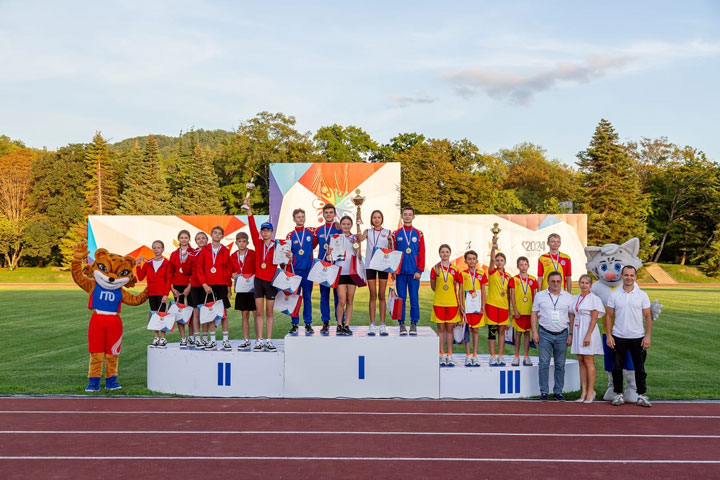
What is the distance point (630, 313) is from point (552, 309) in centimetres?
94

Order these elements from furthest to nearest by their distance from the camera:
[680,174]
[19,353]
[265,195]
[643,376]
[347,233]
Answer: [265,195] → [680,174] → [19,353] → [347,233] → [643,376]

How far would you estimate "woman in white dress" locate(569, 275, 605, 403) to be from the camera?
27.2ft

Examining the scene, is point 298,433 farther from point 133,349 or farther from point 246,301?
point 133,349

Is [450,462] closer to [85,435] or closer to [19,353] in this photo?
[85,435]

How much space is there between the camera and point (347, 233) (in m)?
9.25

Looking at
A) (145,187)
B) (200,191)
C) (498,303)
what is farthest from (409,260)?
(145,187)

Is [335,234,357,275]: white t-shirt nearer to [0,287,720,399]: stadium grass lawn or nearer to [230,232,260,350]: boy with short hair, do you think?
[230,232,260,350]: boy with short hair

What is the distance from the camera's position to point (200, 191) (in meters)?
54.3

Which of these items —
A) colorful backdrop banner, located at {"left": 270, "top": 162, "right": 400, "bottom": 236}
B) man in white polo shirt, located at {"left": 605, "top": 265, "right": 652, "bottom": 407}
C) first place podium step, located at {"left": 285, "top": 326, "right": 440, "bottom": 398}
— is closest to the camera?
man in white polo shirt, located at {"left": 605, "top": 265, "right": 652, "bottom": 407}

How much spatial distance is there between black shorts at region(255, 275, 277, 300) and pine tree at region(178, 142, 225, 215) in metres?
46.0

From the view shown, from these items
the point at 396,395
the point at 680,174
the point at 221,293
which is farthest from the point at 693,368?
the point at 680,174

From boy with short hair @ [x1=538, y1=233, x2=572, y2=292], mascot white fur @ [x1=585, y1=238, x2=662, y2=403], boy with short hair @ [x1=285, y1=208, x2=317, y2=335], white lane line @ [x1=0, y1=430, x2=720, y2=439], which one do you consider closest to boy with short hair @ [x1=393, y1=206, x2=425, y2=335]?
boy with short hair @ [x1=285, y1=208, x2=317, y2=335]

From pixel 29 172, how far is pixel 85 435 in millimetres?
59444

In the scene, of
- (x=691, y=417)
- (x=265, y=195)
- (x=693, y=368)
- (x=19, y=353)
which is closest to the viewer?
(x=691, y=417)
